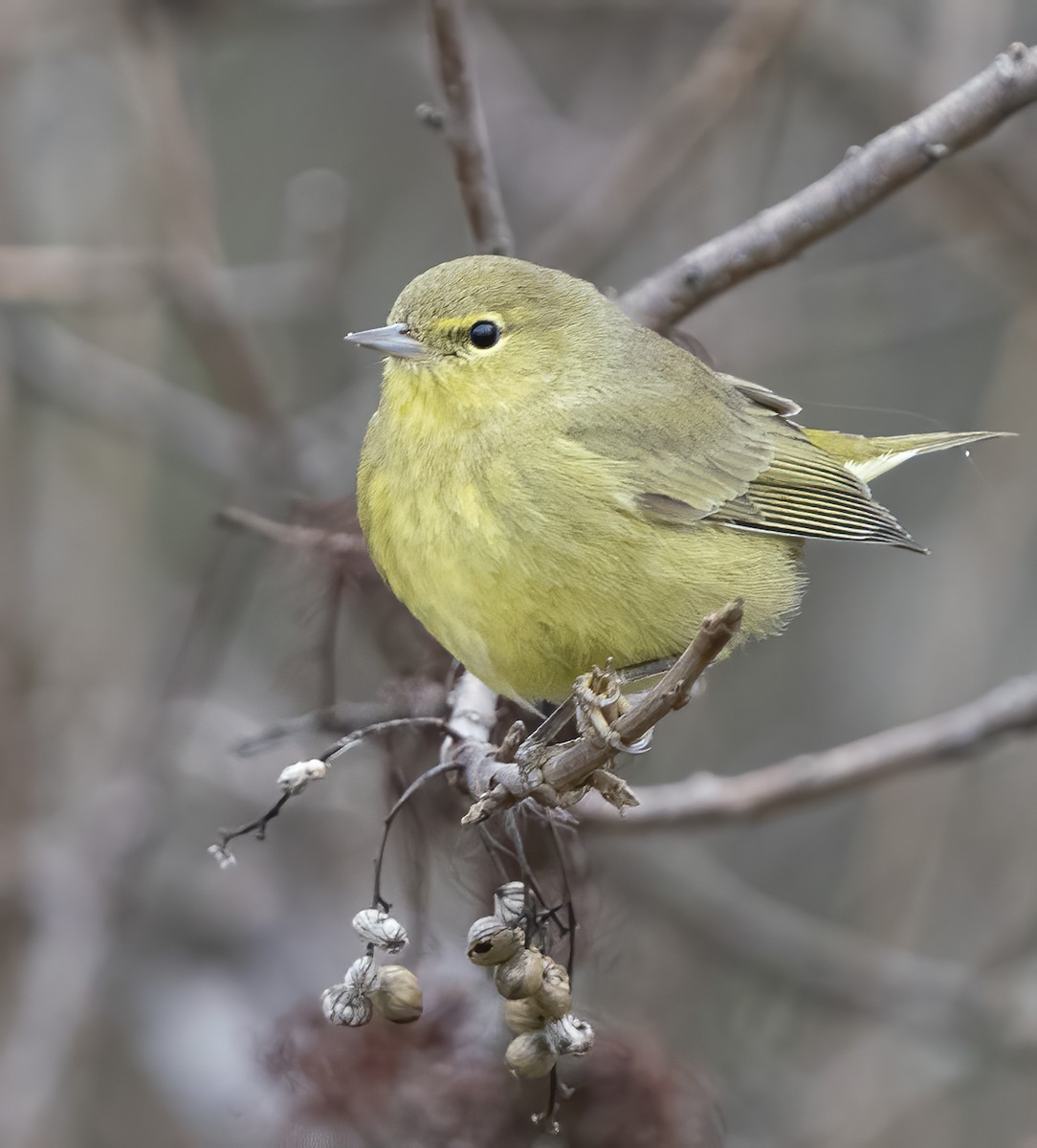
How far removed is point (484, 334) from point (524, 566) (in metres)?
0.63

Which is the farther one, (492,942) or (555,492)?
(555,492)

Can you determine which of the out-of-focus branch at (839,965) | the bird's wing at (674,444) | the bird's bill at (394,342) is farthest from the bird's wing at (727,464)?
the out-of-focus branch at (839,965)

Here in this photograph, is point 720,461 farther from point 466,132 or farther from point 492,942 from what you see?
point 492,942

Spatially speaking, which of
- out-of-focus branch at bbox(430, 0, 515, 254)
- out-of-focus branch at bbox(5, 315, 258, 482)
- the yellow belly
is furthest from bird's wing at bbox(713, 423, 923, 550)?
out-of-focus branch at bbox(5, 315, 258, 482)

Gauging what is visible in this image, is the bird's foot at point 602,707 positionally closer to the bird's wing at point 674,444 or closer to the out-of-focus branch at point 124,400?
the bird's wing at point 674,444

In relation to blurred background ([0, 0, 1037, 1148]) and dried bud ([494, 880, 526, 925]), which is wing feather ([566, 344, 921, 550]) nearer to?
blurred background ([0, 0, 1037, 1148])

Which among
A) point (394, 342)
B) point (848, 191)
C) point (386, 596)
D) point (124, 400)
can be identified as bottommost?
point (386, 596)

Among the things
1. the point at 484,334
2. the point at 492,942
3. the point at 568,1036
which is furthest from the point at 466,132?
the point at 568,1036

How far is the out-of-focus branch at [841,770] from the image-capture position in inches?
150

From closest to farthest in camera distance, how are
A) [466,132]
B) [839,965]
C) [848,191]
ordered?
[848,191], [466,132], [839,965]

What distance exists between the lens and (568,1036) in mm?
2352

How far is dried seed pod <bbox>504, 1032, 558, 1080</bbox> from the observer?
2389mm

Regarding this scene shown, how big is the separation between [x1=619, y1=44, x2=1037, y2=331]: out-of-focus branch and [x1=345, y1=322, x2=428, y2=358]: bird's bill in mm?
909

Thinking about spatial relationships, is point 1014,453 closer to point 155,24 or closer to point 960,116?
point 960,116
